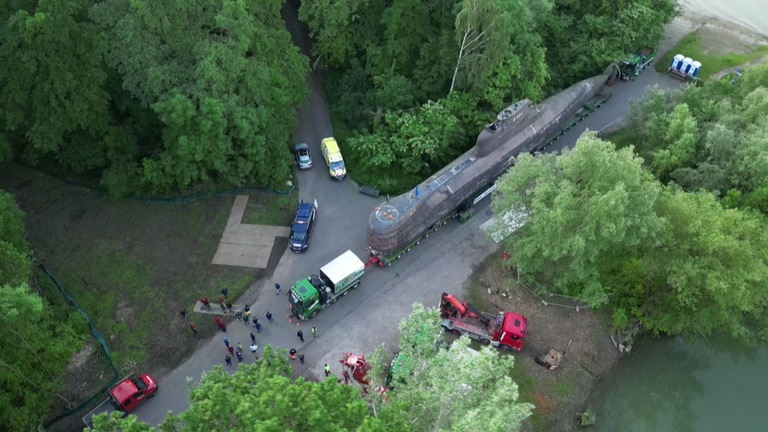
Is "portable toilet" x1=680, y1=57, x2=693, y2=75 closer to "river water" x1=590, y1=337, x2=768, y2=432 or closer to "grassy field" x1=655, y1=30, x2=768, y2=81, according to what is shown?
"grassy field" x1=655, y1=30, x2=768, y2=81

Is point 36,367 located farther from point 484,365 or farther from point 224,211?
point 484,365

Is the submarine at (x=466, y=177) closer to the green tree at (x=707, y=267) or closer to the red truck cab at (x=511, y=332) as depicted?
the red truck cab at (x=511, y=332)

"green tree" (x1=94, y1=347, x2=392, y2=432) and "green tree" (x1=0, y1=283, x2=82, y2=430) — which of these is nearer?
"green tree" (x1=94, y1=347, x2=392, y2=432)

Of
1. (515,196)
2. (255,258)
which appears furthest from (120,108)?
(515,196)

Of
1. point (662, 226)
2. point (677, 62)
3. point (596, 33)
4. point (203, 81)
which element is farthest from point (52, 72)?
point (677, 62)

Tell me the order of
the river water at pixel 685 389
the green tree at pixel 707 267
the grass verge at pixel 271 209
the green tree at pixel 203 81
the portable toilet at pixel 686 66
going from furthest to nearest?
the portable toilet at pixel 686 66 → the grass verge at pixel 271 209 → the green tree at pixel 203 81 → the river water at pixel 685 389 → the green tree at pixel 707 267

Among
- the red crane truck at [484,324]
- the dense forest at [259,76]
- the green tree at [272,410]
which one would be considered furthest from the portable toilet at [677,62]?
the green tree at [272,410]

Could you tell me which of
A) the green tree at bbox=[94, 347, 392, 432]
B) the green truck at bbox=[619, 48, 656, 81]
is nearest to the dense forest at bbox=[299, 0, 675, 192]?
the green truck at bbox=[619, 48, 656, 81]
